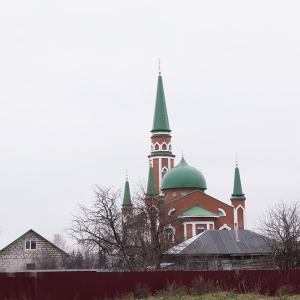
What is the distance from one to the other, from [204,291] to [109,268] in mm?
18315

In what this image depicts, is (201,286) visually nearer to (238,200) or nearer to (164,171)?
(238,200)

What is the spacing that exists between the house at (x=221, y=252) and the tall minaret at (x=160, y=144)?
3113 centimetres

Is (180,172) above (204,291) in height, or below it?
above

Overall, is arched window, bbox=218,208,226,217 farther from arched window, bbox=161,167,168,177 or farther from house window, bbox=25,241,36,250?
house window, bbox=25,241,36,250

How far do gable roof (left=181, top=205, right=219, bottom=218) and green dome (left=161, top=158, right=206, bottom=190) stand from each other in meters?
3.99

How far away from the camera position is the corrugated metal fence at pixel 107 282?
2212 cm

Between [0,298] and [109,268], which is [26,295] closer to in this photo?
[0,298]

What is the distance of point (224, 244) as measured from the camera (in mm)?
57312

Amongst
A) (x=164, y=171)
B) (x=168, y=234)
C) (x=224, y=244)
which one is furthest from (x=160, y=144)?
(x=168, y=234)

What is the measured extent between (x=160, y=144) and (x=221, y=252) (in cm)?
3968

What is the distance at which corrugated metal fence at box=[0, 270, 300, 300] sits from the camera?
72.6ft

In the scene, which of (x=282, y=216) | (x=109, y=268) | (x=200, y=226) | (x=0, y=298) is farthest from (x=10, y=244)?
(x=0, y=298)

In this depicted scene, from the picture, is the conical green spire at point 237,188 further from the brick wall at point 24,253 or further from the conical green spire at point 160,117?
the brick wall at point 24,253

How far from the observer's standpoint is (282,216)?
41.0 m
